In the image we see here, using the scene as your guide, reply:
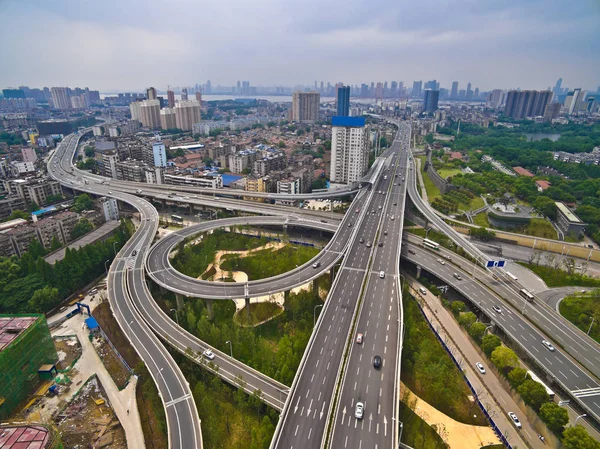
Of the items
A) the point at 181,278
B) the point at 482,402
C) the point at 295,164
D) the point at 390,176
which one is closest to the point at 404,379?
the point at 482,402

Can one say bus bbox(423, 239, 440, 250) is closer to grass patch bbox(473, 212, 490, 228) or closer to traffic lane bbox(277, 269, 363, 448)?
grass patch bbox(473, 212, 490, 228)

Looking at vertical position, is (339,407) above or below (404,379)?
above

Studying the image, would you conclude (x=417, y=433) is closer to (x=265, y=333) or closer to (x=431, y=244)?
(x=265, y=333)

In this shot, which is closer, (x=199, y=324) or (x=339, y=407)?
(x=339, y=407)

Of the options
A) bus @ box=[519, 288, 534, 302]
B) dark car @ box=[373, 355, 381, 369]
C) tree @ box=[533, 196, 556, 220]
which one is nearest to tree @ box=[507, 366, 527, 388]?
dark car @ box=[373, 355, 381, 369]

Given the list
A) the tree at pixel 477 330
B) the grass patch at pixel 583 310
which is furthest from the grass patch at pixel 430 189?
the tree at pixel 477 330

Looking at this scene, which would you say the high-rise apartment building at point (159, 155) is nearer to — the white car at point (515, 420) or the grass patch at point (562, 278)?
the grass patch at point (562, 278)

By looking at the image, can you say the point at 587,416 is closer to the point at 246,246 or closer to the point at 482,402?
the point at 482,402

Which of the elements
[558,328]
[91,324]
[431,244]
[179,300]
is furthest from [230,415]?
[431,244]
